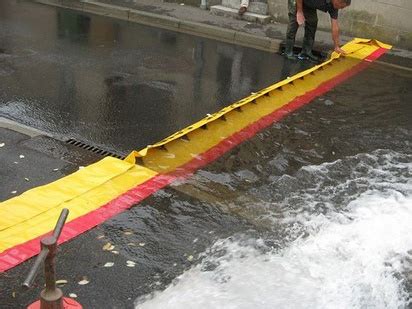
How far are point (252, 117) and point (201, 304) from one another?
3358 mm

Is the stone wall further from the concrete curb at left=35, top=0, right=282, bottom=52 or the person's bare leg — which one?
the concrete curb at left=35, top=0, right=282, bottom=52

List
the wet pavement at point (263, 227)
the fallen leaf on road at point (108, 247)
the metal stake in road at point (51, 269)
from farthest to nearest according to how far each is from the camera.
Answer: the fallen leaf on road at point (108, 247)
the wet pavement at point (263, 227)
the metal stake in road at point (51, 269)

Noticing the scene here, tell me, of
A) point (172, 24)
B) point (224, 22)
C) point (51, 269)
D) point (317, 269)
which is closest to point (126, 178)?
point (317, 269)

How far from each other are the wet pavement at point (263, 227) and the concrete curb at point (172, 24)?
3.82 metres

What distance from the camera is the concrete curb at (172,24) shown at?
33.5ft

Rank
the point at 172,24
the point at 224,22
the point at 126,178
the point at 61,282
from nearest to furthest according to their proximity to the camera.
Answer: the point at 61,282 < the point at 126,178 < the point at 172,24 < the point at 224,22

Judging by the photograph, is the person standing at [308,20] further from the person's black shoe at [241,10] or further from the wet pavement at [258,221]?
the wet pavement at [258,221]

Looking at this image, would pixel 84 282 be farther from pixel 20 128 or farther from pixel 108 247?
pixel 20 128

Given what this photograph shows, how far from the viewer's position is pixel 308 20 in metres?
9.27

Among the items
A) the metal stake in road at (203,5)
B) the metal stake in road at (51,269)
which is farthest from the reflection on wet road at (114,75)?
the metal stake in road at (51,269)

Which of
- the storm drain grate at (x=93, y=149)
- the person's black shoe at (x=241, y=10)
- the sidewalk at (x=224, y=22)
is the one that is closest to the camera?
the storm drain grate at (x=93, y=149)

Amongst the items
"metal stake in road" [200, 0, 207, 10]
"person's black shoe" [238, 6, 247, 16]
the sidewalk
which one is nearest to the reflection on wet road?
the sidewalk

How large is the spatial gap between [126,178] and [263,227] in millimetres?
1318

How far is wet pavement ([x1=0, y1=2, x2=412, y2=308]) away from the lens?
361 centimetres
